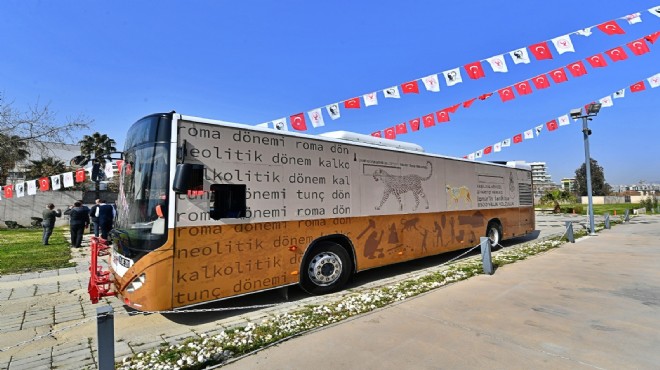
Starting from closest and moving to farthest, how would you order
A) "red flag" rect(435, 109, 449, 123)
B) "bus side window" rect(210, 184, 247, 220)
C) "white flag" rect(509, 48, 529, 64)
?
"bus side window" rect(210, 184, 247, 220) < "white flag" rect(509, 48, 529, 64) < "red flag" rect(435, 109, 449, 123)

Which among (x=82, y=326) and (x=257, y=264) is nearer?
(x=82, y=326)

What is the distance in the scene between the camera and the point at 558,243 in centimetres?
1155

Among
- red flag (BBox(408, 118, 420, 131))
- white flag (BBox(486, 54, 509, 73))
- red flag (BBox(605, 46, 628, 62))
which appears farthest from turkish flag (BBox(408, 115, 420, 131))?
red flag (BBox(605, 46, 628, 62))

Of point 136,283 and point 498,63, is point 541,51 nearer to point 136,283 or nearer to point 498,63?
point 498,63

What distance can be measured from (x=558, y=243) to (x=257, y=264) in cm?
1110

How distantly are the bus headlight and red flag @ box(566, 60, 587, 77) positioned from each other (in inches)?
512

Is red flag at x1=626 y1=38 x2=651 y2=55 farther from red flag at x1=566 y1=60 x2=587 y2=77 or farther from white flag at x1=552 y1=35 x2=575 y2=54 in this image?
white flag at x1=552 y1=35 x2=575 y2=54

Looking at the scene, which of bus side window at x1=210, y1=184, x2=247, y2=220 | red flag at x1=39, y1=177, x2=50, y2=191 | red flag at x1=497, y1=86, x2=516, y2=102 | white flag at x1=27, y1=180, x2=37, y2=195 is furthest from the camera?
white flag at x1=27, y1=180, x2=37, y2=195

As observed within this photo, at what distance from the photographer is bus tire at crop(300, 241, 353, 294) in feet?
18.7

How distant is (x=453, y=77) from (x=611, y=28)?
4.26 m

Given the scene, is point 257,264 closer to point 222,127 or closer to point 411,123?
Result: point 222,127

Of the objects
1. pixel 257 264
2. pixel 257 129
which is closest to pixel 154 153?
pixel 257 129

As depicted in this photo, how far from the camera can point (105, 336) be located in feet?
9.18

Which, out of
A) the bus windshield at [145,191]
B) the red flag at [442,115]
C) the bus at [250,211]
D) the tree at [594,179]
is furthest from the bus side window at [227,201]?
→ the tree at [594,179]
